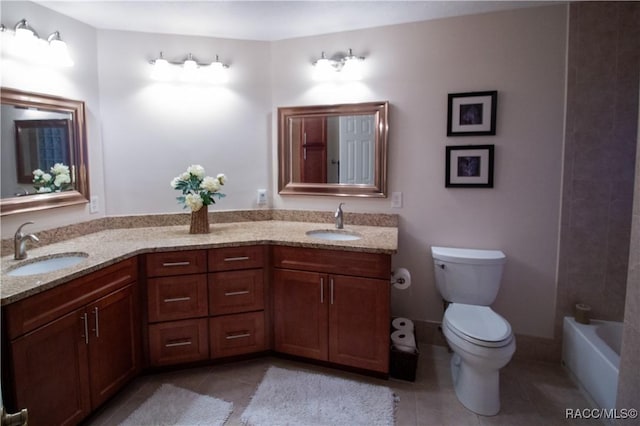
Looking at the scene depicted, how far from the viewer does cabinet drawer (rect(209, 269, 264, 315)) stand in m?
2.28

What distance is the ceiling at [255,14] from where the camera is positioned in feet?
7.23

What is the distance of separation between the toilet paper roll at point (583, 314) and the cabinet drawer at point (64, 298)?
2.71 meters

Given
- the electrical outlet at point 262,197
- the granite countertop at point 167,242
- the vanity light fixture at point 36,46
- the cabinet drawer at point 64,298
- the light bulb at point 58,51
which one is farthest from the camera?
the electrical outlet at point 262,197

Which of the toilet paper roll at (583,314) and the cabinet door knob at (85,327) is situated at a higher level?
the cabinet door knob at (85,327)

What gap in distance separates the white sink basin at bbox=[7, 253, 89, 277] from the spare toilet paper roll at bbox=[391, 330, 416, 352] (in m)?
1.87

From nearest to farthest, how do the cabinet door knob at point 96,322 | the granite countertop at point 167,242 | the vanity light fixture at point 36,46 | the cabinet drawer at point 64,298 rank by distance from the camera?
1. the cabinet drawer at point 64,298
2. the granite countertop at point 167,242
3. the cabinet door knob at point 96,322
4. the vanity light fixture at point 36,46

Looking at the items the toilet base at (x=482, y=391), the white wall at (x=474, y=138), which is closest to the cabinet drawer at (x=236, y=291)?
the white wall at (x=474, y=138)

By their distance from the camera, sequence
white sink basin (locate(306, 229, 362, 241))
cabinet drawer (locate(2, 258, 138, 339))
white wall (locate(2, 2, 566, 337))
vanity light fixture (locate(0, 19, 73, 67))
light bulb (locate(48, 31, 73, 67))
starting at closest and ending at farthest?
cabinet drawer (locate(2, 258, 138, 339)), vanity light fixture (locate(0, 19, 73, 67)), light bulb (locate(48, 31, 73, 67)), white wall (locate(2, 2, 566, 337)), white sink basin (locate(306, 229, 362, 241))

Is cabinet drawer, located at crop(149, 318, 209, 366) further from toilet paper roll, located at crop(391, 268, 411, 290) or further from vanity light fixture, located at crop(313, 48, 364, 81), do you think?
vanity light fixture, located at crop(313, 48, 364, 81)

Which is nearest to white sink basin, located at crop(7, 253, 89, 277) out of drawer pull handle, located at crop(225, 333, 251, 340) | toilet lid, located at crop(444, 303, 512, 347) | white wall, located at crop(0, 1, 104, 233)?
white wall, located at crop(0, 1, 104, 233)

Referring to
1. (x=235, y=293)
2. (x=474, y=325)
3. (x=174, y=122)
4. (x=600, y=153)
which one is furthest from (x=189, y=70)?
(x=600, y=153)

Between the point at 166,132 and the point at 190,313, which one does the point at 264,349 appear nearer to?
the point at 190,313

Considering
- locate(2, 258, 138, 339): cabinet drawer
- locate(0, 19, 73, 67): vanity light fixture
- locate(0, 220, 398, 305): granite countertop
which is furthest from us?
locate(0, 19, 73, 67): vanity light fixture
